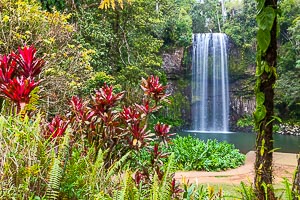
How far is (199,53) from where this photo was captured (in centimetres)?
1780

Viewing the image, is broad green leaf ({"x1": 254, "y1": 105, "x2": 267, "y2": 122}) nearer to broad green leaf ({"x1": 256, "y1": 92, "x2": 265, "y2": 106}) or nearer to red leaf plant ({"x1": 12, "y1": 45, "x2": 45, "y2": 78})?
broad green leaf ({"x1": 256, "y1": 92, "x2": 265, "y2": 106})

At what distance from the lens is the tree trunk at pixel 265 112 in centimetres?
192

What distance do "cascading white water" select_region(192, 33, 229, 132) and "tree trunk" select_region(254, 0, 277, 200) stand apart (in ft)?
51.7

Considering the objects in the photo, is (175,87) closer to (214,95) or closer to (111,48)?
(214,95)

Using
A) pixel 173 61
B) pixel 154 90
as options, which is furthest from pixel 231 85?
pixel 154 90

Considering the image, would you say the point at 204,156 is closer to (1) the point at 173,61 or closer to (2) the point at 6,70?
(2) the point at 6,70

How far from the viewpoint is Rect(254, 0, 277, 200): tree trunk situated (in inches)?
75.7

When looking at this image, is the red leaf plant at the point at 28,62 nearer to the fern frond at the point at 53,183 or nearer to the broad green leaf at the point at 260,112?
the fern frond at the point at 53,183

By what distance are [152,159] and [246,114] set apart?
16.6 meters

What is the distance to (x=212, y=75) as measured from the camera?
17844mm

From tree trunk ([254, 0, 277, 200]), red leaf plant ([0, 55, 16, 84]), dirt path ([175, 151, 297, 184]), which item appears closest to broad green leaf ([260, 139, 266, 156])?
A: tree trunk ([254, 0, 277, 200])

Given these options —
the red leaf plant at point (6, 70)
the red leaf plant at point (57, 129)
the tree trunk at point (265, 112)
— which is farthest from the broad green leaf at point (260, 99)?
the red leaf plant at point (6, 70)

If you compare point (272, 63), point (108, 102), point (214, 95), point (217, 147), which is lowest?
point (217, 147)

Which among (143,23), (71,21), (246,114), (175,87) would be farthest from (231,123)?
(71,21)
